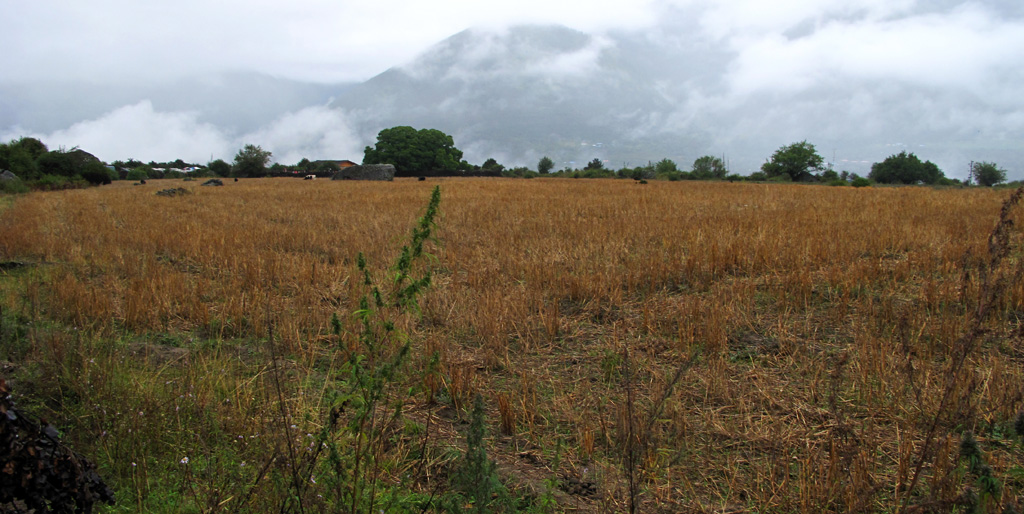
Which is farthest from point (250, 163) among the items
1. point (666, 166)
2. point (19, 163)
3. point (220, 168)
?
point (666, 166)

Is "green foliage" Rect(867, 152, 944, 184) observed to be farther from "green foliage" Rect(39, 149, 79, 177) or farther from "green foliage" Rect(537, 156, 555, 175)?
"green foliage" Rect(39, 149, 79, 177)

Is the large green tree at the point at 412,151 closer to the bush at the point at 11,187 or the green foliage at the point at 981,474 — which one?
the bush at the point at 11,187

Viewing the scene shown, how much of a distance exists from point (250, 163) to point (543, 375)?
73539 millimetres

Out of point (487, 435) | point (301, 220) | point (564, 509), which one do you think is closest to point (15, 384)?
point (487, 435)

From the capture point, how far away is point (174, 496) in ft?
8.43

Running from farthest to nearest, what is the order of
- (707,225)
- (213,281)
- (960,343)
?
(707,225)
(213,281)
(960,343)

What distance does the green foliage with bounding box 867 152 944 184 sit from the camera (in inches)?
2997

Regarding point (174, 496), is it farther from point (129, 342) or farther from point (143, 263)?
point (143, 263)

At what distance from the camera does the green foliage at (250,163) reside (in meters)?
67.6

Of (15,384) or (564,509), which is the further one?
(15,384)

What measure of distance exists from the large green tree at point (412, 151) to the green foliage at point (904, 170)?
64530 mm

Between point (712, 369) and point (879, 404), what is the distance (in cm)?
102

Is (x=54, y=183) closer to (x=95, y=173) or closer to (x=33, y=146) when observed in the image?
(x=95, y=173)

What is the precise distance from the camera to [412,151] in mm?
84062
